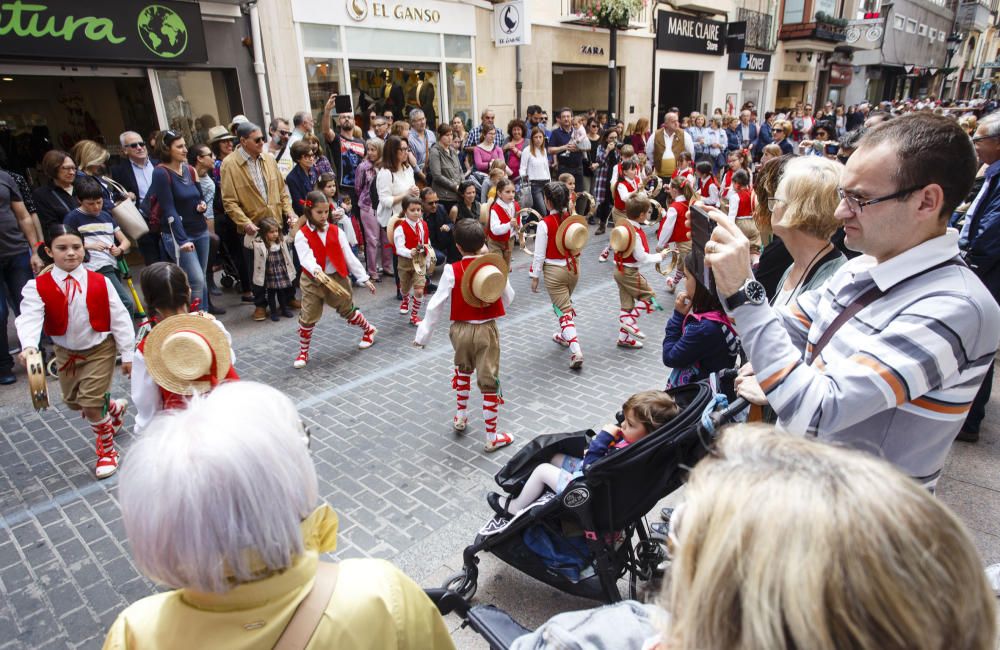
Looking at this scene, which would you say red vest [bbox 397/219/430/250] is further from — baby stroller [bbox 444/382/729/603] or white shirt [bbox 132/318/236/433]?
baby stroller [bbox 444/382/729/603]

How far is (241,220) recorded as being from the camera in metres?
7.22

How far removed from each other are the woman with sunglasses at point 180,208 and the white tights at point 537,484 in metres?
5.34

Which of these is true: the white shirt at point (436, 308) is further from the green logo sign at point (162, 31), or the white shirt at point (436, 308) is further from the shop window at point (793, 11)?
the shop window at point (793, 11)

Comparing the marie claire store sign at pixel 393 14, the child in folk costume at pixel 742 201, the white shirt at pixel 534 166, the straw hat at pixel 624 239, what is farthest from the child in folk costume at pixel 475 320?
the marie claire store sign at pixel 393 14

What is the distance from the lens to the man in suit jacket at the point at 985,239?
14.2 ft

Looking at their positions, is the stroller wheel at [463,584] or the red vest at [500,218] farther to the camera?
the red vest at [500,218]

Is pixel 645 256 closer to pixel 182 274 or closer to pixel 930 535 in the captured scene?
pixel 182 274

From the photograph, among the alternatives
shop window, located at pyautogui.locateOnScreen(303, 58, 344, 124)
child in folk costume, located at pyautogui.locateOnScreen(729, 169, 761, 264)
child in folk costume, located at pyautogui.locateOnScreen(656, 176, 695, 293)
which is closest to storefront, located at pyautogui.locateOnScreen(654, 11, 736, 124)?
shop window, located at pyautogui.locateOnScreen(303, 58, 344, 124)

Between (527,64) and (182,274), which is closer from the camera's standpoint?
(182,274)

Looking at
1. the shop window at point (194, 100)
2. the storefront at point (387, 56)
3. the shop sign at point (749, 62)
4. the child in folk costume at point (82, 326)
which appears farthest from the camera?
the shop sign at point (749, 62)

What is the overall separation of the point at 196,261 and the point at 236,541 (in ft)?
21.6

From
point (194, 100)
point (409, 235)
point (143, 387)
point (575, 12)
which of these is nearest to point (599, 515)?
point (143, 387)

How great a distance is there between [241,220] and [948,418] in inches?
287

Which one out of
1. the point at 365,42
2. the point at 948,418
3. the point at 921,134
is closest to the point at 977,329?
the point at 948,418
